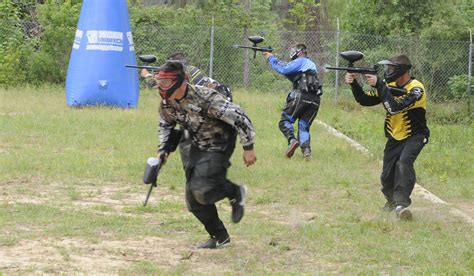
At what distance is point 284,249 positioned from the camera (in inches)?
288

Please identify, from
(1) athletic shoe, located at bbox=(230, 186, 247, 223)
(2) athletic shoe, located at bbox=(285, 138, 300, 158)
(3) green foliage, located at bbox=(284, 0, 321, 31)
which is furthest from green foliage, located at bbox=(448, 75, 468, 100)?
(1) athletic shoe, located at bbox=(230, 186, 247, 223)

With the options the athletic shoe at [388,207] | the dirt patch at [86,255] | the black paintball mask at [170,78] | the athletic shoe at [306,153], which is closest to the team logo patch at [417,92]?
the athletic shoe at [388,207]

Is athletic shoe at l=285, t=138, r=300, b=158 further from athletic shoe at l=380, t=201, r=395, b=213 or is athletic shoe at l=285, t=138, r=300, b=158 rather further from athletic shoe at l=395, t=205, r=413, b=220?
athletic shoe at l=395, t=205, r=413, b=220

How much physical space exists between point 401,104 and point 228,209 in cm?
212

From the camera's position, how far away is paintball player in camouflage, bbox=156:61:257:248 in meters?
6.92

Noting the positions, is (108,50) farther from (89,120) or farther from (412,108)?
(412,108)

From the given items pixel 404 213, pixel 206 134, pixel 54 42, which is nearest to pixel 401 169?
pixel 404 213

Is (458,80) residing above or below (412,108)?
below

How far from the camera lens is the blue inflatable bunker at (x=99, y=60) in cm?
1869

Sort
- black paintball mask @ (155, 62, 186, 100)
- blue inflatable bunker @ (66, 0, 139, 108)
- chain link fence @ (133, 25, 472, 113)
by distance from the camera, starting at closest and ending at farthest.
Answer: black paintball mask @ (155, 62, 186, 100) < blue inflatable bunker @ (66, 0, 139, 108) < chain link fence @ (133, 25, 472, 113)

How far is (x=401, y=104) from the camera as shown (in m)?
8.55

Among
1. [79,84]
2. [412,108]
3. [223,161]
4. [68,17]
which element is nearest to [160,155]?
[223,161]

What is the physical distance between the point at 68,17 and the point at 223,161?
1782cm

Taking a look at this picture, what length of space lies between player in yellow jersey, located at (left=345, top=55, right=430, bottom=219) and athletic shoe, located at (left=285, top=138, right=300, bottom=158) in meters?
3.95
